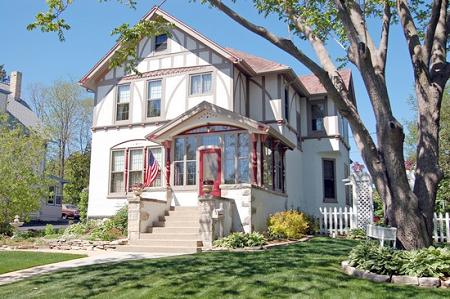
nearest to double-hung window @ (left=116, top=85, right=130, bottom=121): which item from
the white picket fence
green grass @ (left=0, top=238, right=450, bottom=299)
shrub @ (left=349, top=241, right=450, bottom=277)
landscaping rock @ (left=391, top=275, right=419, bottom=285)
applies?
the white picket fence

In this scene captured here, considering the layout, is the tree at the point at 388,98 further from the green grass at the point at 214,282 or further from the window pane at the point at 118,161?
the window pane at the point at 118,161

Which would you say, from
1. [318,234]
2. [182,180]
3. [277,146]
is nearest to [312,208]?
[318,234]

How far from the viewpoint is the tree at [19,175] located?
1789 cm

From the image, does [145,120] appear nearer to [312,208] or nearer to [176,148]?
[176,148]

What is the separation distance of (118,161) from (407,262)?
1491cm

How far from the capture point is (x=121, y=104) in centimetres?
2017

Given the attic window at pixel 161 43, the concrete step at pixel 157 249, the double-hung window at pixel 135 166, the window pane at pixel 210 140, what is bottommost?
the concrete step at pixel 157 249

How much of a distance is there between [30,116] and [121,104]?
20200mm

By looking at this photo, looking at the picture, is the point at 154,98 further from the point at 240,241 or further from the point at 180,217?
the point at 240,241

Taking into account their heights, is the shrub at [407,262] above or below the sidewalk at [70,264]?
above

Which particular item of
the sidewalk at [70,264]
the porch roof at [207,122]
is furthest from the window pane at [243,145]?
the sidewalk at [70,264]

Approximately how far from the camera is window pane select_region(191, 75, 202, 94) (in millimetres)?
18781

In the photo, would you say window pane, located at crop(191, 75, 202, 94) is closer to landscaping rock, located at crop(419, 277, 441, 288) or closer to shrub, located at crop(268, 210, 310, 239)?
shrub, located at crop(268, 210, 310, 239)

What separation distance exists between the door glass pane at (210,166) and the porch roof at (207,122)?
50.1 inches
